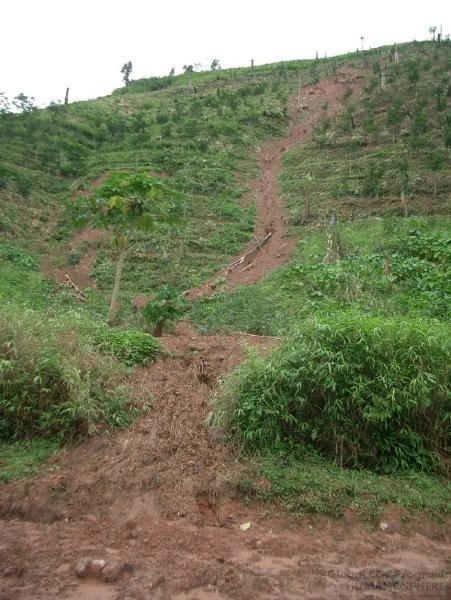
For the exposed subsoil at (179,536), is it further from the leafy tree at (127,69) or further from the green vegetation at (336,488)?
the leafy tree at (127,69)

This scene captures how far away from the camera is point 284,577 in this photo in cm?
302

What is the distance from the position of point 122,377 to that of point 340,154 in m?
18.8

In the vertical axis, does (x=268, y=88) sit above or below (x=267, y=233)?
above

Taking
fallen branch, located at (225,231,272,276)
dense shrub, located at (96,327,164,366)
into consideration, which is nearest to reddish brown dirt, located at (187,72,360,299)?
fallen branch, located at (225,231,272,276)

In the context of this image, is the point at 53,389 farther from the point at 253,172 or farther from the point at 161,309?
the point at 253,172

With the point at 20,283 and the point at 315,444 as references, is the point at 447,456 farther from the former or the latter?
the point at 20,283

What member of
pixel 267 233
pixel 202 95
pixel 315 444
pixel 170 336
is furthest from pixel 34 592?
pixel 202 95

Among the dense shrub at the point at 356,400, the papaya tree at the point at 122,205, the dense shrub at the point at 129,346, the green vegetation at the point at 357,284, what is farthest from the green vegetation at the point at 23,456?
the papaya tree at the point at 122,205

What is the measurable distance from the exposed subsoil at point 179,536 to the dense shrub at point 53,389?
25 centimetres

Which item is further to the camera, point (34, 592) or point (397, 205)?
point (397, 205)

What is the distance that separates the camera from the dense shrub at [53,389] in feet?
15.6

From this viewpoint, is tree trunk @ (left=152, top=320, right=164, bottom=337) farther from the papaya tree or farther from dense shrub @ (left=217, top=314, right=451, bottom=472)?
dense shrub @ (left=217, top=314, right=451, bottom=472)

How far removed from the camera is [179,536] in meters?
3.44

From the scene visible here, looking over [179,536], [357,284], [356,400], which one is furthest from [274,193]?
[179,536]
